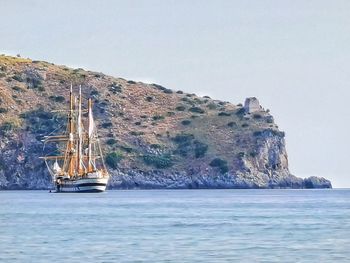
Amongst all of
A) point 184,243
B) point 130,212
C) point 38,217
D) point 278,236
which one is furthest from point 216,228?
point 130,212

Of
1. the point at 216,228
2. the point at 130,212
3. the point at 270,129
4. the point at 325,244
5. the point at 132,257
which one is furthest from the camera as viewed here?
the point at 270,129

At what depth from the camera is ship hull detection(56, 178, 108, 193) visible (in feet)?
475

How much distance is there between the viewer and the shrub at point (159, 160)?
604 feet

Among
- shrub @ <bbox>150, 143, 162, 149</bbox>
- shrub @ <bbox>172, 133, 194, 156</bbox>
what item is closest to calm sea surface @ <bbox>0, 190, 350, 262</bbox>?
shrub @ <bbox>172, 133, 194, 156</bbox>

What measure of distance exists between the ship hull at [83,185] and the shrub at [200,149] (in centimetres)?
4187

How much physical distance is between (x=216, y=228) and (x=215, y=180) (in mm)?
120128

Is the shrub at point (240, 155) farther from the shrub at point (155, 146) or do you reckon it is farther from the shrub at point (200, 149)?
the shrub at point (155, 146)

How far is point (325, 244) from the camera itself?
51562 mm

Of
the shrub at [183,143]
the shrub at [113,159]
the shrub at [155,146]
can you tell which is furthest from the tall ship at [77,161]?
the shrub at [183,143]

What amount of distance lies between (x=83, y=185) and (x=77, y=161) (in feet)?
45.2

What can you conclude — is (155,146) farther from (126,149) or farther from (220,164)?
(220,164)

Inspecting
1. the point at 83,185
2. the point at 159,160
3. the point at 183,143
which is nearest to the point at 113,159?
the point at 159,160

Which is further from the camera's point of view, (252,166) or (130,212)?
(252,166)

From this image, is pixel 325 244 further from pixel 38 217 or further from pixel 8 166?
pixel 8 166
